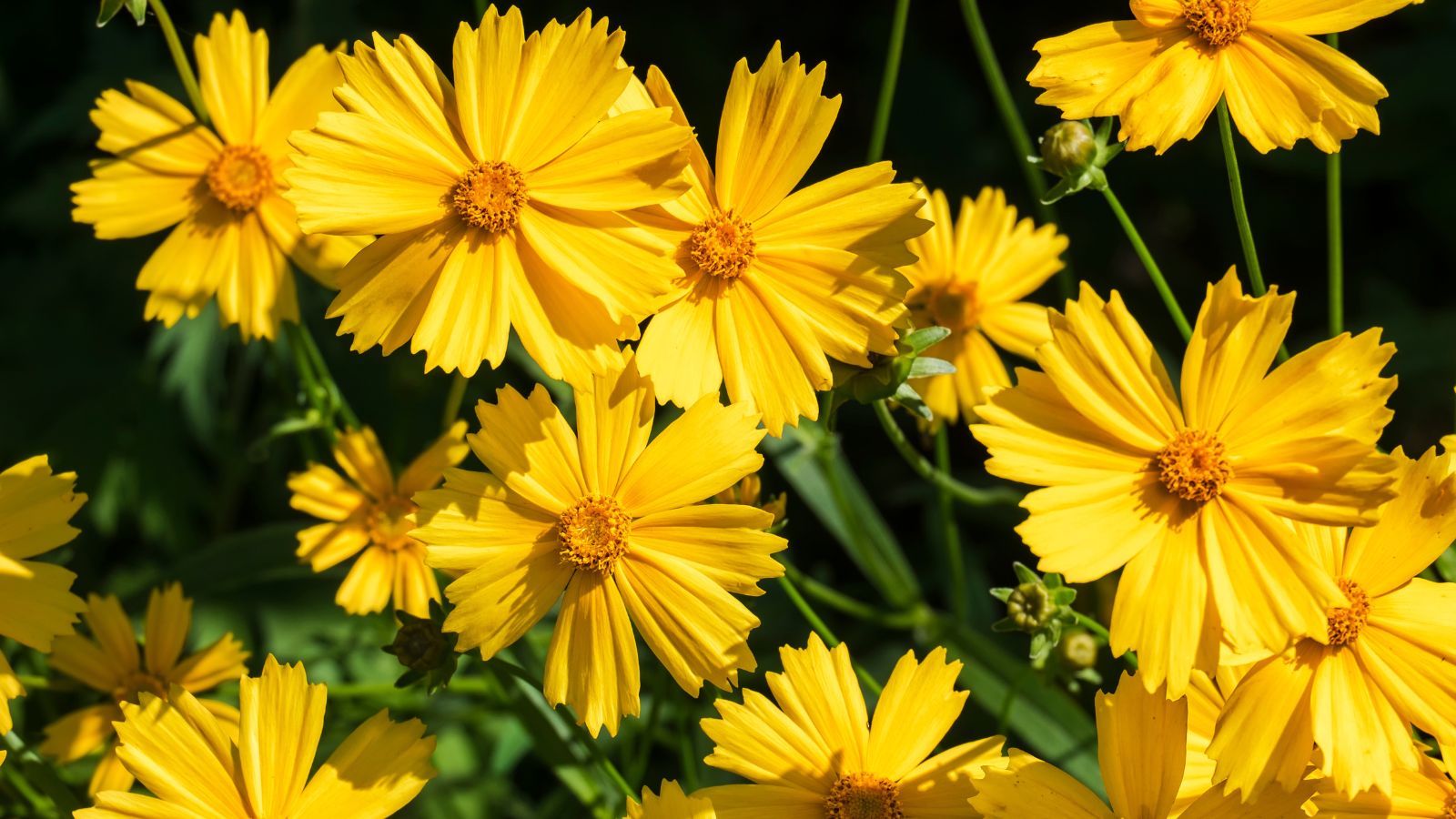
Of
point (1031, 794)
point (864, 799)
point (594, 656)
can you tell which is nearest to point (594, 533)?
point (594, 656)

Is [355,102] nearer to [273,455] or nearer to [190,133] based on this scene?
[190,133]

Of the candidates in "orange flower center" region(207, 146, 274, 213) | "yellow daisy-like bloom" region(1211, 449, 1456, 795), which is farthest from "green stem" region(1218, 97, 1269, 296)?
"orange flower center" region(207, 146, 274, 213)

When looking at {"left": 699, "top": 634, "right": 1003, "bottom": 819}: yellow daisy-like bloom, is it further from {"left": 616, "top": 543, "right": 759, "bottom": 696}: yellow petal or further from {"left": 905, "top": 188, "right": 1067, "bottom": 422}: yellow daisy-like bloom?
{"left": 905, "top": 188, "right": 1067, "bottom": 422}: yellow daisy-like bloom

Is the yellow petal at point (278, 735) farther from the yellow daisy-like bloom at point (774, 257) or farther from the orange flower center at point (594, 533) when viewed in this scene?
the yellow daisy-like bloom at point (774, 257)

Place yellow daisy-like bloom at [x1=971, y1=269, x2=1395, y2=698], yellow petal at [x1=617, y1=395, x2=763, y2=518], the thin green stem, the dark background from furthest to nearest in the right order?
1. the dark background
2. the thin green stem
3. yellow petal at [x1=617, y1=395, x2=763, y2=518]
4. yellow daisy-like bloom at [x1=971, y1=269, x2=1395, y2=698]

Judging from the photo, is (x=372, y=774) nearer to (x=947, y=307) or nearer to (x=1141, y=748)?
(x=1141, y=748)
